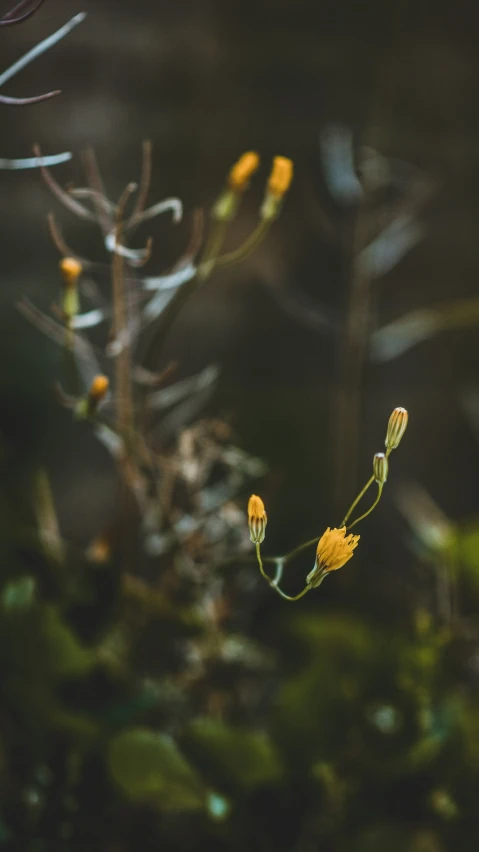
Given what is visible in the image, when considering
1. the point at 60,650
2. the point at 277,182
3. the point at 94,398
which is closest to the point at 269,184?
the point at 277,182

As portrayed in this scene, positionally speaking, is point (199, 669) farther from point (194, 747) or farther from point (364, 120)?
point (364, 120)

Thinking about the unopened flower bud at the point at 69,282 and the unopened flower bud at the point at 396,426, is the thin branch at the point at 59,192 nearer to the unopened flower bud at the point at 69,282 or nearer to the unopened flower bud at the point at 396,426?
the unopened flower bud at the point at 69,282

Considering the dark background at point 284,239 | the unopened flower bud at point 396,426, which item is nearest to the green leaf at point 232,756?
the dark background at point 284,239

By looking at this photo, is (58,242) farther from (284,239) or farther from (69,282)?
(284,239)

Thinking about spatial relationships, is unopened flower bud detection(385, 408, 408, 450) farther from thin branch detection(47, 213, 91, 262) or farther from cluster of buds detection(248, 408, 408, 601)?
thin branch detection(47, 213, 91, 262)

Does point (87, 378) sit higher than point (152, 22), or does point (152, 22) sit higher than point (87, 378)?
point (152, 22)

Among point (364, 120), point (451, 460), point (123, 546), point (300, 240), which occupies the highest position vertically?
point (364, 120)

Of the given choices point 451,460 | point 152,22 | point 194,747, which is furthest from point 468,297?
point 194,747
